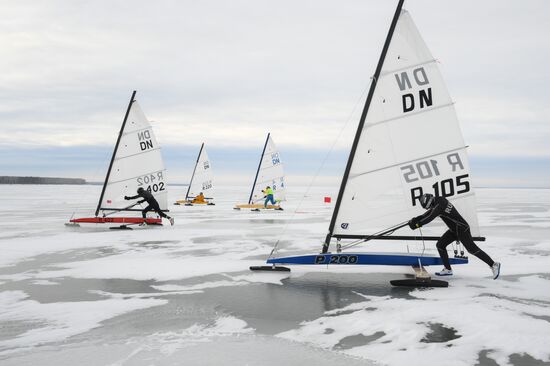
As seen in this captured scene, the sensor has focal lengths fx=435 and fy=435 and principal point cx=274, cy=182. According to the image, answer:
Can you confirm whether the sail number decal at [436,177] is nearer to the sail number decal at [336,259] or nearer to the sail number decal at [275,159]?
the sail number decal at [336,259]

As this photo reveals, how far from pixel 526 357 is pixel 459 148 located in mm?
4348

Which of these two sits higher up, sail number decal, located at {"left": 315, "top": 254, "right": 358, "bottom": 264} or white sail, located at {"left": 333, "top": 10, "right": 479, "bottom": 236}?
white sail, located at {"left": 333, "top": 10, "right": 479, "bottom": 236}

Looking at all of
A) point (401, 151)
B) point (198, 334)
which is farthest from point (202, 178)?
point (198, 334)

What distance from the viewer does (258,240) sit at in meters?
13.4

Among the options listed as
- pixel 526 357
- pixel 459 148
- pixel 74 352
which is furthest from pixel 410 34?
pixel 74 352

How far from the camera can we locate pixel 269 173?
30.0 metres

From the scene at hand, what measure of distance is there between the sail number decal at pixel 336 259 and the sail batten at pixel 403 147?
0.44 m

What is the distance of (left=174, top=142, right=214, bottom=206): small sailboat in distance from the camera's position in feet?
114

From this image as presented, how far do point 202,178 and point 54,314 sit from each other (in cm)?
2977

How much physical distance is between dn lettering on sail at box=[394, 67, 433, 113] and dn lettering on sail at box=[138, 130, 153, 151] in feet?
40.4

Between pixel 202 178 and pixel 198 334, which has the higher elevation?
pixel 202 178

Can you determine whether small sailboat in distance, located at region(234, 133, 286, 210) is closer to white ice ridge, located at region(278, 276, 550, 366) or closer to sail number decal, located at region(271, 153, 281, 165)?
sail number decal, located at region(271, 153, 281, 165)

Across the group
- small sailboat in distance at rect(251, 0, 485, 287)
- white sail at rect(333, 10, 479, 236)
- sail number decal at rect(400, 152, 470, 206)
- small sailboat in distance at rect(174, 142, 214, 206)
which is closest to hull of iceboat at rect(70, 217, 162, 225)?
small sailboat in distance at rect(251, 0, 485, 287)

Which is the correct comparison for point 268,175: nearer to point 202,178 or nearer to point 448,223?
point 202,178
